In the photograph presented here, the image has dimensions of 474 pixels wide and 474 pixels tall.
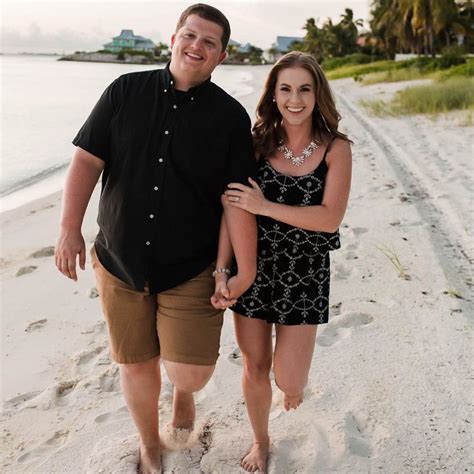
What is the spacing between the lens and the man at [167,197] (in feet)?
7.82

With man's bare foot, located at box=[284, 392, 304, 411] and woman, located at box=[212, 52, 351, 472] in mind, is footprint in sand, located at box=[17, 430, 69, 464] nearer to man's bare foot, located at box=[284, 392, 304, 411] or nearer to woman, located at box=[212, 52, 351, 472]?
woman, located at box=[212, 52, 351, 472]

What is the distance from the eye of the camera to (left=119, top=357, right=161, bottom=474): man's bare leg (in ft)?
8.59

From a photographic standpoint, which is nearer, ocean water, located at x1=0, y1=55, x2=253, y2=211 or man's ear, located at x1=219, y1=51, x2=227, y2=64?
man's ear, located at x1=219, y1=51, x2=227, y2=64

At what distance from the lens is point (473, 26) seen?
42812mm

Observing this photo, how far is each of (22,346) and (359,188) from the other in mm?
4580

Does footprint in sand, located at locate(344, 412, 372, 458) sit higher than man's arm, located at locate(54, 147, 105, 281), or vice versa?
man's arm, located at locate(54, 147, 105, 281)

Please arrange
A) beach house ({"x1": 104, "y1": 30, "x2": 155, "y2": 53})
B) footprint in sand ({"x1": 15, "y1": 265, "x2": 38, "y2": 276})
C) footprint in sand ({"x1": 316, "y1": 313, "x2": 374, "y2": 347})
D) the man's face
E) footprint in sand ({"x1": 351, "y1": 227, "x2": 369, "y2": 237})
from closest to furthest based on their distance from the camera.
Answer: the man's face
footprint in sand ({"x1": 316, "y1": 313, "x2": 374, "y2": 347})
footprint in sand ({"x1": 15, "y1": 265, "x2": 38, "y2": 276})
footprint in sand ({"x1": 351, "y1": 227, "x2": 369, "y2": 237})
beach house ({"x1": 104, "y1": 30, "x2": 155, "y2": 53})

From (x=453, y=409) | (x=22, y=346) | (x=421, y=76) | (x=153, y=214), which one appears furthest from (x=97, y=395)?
(x=421, y=76)

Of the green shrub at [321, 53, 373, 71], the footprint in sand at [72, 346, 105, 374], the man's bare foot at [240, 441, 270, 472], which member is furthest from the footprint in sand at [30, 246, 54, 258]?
the green shrub at [321, 53, 373, 71]

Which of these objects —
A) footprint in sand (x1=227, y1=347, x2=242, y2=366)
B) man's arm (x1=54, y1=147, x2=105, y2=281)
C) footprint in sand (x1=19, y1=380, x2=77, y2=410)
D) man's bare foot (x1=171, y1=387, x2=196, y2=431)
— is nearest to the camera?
man's arm (x1=54, y1=147, x2=105, y2=281)

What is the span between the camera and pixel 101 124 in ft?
7.91

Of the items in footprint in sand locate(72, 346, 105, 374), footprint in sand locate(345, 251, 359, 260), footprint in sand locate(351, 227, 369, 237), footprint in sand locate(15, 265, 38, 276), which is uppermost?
footprint in sand locate(72, 346, 105, 374)

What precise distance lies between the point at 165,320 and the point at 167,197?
53 cm

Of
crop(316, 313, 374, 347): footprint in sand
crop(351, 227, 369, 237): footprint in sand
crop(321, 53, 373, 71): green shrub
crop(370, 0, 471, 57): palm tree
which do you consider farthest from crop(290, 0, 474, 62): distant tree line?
crop(316, 313, 374, 347): footprint in sand
